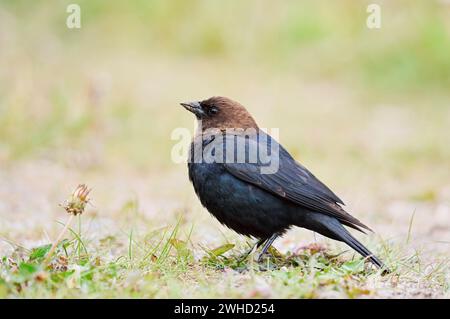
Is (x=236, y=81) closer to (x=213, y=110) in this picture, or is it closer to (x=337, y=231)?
(x=213, y=110)

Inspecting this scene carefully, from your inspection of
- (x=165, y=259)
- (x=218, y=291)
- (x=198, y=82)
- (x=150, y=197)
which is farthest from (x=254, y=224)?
(x=198, y=82)

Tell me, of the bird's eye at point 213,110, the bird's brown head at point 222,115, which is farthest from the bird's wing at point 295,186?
the bird's eye at point 213,110

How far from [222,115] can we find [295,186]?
3.20ft

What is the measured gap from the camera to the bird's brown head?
5266 mm

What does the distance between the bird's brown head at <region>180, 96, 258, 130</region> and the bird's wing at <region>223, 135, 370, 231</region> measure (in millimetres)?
595

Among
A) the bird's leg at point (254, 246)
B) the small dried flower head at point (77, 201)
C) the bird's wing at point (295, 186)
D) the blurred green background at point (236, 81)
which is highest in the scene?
the blurred green background at point (236, 81)

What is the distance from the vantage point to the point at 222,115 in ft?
17.4

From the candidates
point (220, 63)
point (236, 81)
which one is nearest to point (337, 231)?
point (236, 81)

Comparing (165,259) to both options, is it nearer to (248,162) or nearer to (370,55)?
(248,162)

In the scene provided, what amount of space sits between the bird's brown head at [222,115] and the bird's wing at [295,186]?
0.60m

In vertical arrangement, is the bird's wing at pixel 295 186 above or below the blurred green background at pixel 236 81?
below

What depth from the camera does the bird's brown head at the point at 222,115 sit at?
17.3 ft

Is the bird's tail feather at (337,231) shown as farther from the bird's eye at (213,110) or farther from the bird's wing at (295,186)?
the bird's eye at (213,110)
